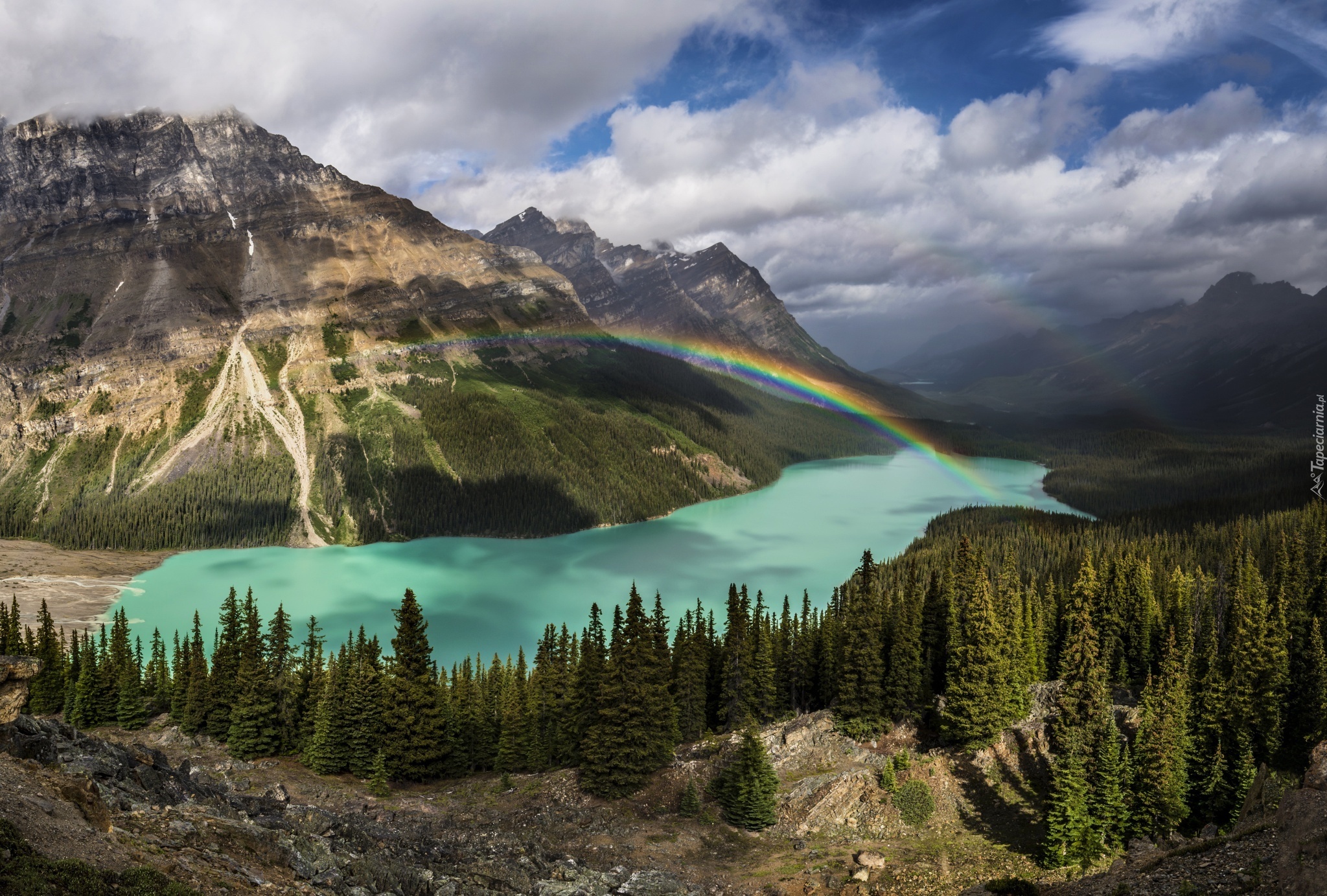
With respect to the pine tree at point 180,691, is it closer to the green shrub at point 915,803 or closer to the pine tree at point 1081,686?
the green shrub at point 915,803

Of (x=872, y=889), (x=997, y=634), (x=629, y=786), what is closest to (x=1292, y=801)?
(x=872, y=889)

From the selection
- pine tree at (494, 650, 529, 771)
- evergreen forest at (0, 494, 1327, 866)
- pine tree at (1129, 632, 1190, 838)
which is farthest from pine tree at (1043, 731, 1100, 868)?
pine tree at (494, 650, 529, 771)

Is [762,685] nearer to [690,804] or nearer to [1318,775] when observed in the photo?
[690,804]

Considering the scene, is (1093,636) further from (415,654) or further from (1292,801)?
(415,654)

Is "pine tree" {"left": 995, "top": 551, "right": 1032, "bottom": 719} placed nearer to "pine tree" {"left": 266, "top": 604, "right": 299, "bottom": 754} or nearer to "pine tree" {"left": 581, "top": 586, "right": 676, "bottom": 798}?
"pine tree" {"left": 581, "top": 586, "right": 676, "bottom": 798}

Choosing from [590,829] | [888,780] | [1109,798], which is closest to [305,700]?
[590,829]
